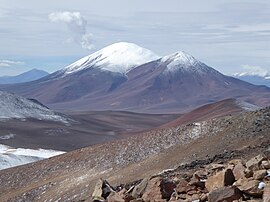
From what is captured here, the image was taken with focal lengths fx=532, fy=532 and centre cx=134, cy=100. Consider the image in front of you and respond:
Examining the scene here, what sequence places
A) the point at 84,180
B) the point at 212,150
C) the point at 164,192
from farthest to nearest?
1. the point at 84,180
2. the point at 212,150
3. the point at 164,192

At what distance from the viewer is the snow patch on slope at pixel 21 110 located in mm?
81931

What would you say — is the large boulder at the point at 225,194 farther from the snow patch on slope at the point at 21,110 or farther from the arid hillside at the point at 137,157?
the snow patch on slope at the point at 21,110

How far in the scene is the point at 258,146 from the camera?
19594 mm

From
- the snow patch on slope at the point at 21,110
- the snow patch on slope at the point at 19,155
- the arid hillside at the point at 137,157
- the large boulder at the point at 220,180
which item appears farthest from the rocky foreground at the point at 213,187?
the snow patch on slope at the point at 21,110

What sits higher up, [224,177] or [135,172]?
[224,177]

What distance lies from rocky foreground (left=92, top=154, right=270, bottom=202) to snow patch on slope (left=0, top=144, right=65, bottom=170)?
29782 millimetres

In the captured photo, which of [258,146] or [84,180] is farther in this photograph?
[84,180]

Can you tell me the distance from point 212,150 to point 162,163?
89.4 inches

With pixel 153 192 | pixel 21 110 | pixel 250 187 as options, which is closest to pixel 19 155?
pixel 153 192

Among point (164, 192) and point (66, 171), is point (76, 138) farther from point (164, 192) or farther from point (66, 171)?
point (164, 192)

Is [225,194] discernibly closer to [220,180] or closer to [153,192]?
[220,180]

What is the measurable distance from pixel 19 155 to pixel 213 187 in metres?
35.9

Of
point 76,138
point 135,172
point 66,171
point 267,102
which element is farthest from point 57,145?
point 267,102

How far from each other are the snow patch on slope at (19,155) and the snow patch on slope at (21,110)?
28.3 metres
